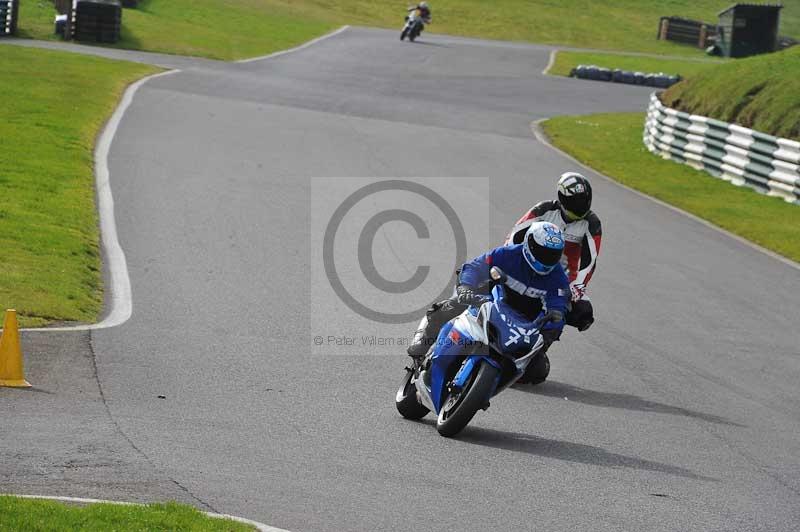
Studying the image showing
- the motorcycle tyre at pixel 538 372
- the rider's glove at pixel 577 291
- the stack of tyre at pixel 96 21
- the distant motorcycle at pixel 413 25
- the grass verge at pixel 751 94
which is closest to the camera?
the rider's glove at pixel 577 291

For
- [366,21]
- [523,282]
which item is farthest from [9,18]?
[523,282]

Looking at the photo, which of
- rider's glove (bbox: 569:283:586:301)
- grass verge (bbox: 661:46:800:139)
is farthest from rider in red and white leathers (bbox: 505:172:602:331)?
grass verge (bbox: 661:46:800:139)

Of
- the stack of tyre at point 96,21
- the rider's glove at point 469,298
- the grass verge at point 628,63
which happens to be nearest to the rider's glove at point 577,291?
the rider's glove at point 469,298

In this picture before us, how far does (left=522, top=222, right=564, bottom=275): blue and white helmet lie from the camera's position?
928 centimetres

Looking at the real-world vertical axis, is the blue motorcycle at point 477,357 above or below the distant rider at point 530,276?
below

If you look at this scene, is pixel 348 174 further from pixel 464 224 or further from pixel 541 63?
pixel 541 63

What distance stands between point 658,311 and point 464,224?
4946 mm

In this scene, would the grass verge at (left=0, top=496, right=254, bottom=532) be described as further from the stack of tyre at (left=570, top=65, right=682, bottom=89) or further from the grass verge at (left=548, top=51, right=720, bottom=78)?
the grass verge at (left=548, top=51, right=720, bottom=78)

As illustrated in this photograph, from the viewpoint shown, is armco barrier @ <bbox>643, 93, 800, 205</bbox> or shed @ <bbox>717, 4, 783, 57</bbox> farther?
shed @ <bbox>717, 4, 783, 57</bbox>

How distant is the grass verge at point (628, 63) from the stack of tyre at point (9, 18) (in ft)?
65.9

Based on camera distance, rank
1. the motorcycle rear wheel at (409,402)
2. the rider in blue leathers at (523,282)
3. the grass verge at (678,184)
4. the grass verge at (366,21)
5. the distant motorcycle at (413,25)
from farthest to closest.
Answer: the distant motorcycle at (413,25)
the grass verge at (366,21)
the grass verge at (678,184)
the motorcycle rear wheel at (409,402)
the rider in blue leathers at (523,282)

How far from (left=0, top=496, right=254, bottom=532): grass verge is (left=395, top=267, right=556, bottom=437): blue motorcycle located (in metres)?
2.60

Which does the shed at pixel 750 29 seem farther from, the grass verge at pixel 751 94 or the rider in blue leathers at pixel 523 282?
the rider in blue leathers at pixel 523 282

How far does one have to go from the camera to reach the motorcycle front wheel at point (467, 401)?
8.88 m
